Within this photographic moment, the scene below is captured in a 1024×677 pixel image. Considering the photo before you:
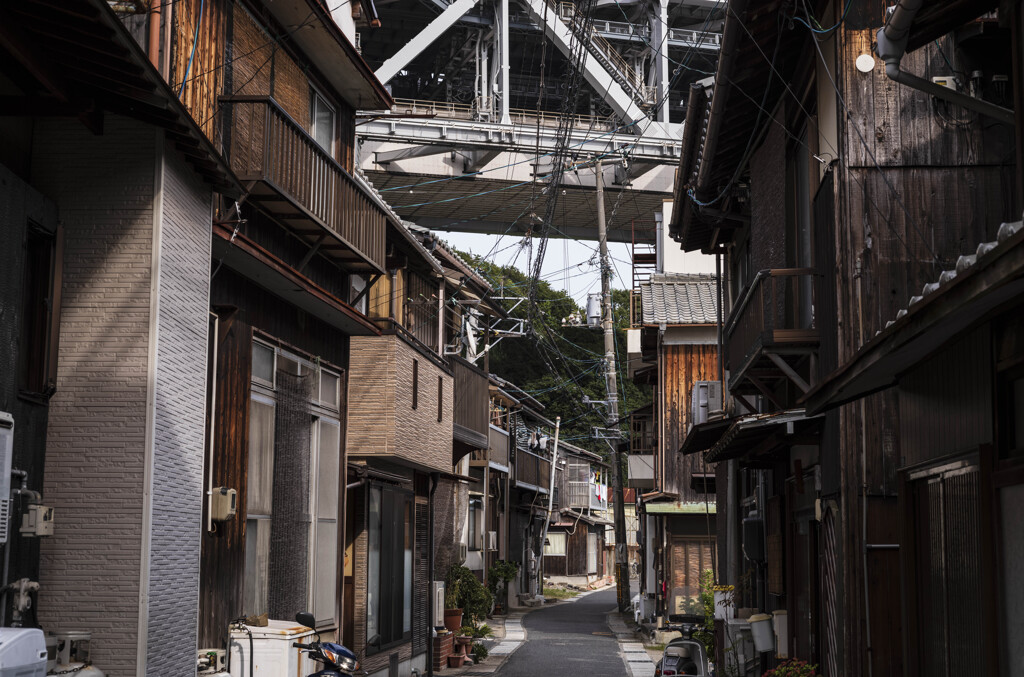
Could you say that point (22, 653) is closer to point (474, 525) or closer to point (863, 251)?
point (863, 251)

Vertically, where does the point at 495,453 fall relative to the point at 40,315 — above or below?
above

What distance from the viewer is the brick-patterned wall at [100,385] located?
8.65 m

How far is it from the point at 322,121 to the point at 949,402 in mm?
11763

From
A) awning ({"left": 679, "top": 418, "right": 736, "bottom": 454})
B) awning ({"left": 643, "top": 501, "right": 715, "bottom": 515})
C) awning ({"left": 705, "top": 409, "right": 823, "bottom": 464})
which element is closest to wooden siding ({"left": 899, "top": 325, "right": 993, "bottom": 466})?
awning ({"left": 705, "top": 409, "right": 823, "bottom": 464})

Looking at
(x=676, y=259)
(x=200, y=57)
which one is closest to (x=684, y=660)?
(x=200, y=57)

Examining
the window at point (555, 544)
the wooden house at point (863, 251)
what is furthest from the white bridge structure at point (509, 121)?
the wooden house at point (863, 251)

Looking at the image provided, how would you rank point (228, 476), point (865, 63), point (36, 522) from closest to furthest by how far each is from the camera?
point (36, 522) < point (865, 63) < point (228, 476)

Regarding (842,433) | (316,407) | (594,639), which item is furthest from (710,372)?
(842,433)

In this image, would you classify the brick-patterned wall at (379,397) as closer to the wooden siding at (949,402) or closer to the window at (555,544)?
the wooden siding at (949,402)

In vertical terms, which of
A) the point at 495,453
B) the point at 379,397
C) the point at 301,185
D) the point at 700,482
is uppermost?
the point at 301,185

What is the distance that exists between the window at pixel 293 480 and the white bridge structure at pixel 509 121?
22501mm

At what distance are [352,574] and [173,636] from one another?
10010 millimetres

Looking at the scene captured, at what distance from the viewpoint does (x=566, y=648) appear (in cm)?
2919

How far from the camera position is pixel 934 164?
10719 mm
